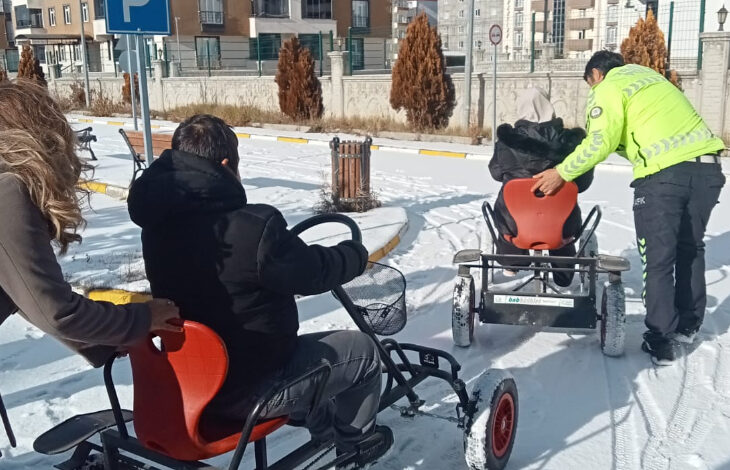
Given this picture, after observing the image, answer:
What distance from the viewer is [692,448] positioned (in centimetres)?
383

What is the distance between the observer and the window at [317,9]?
181ft

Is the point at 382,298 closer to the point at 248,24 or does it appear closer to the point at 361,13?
the point at 248,24

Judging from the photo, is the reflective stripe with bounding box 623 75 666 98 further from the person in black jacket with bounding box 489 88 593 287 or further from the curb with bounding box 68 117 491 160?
the curb with bounding box 68 117 491 160

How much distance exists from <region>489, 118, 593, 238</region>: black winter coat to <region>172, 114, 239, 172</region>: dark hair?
10.6 feet

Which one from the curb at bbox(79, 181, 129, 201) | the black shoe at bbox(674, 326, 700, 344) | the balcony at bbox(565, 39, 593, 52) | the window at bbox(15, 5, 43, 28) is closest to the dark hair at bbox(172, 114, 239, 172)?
the black shoe at bbox(674, 326, 700, 344)

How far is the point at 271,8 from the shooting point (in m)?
54.0

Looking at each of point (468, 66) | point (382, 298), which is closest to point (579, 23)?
point (468, 66)

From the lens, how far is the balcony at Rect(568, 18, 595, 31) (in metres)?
72.9

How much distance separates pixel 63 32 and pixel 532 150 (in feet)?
204

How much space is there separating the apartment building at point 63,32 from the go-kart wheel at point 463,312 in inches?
2060

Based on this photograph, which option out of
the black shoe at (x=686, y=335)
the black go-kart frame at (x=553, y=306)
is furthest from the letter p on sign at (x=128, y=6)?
the black shoe at (x=686, y=335)

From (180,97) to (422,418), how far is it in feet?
92.1

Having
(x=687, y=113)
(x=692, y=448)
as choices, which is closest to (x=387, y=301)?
(x=692, y=448)

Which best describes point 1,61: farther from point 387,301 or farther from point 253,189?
point 387,301
